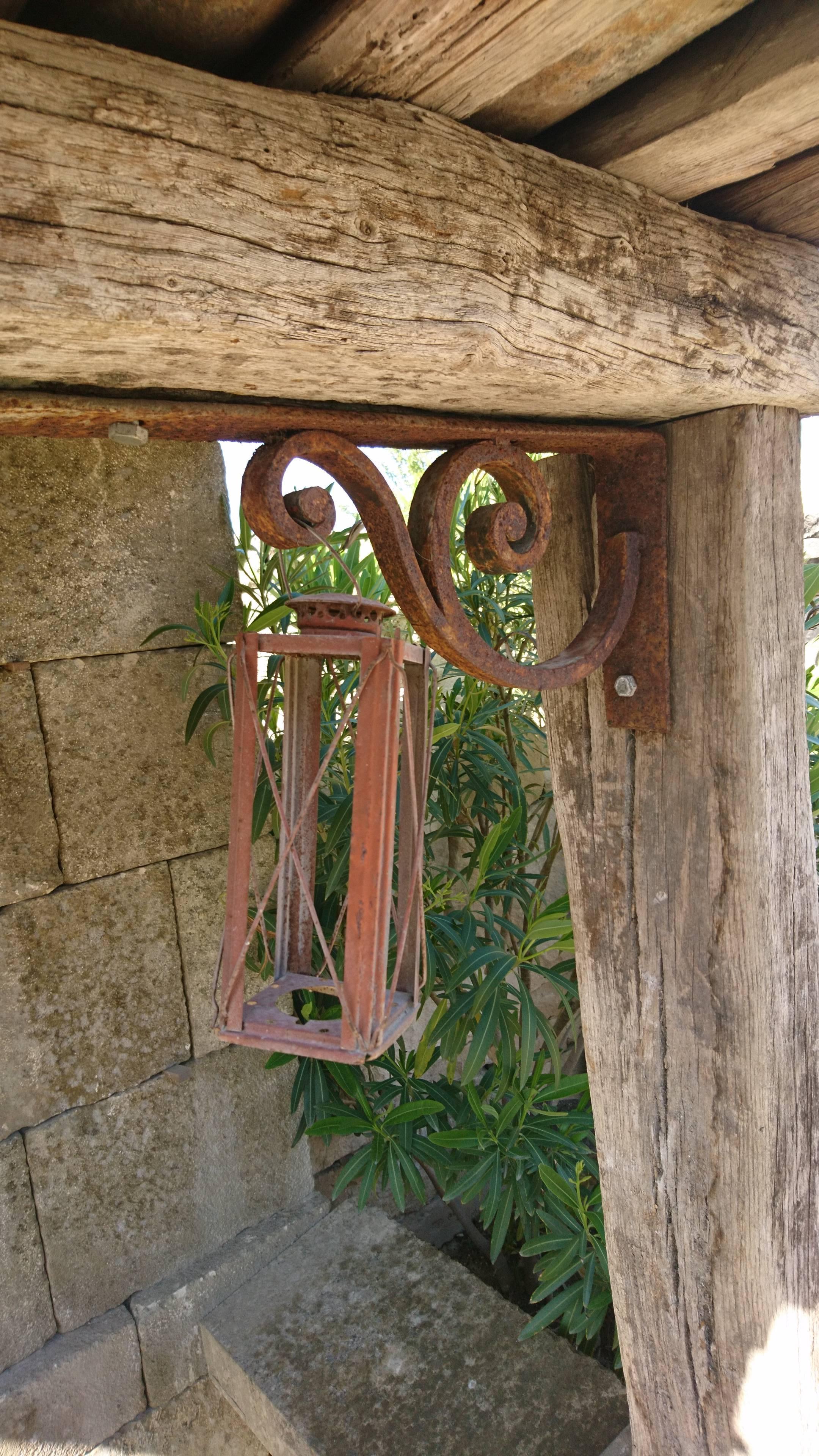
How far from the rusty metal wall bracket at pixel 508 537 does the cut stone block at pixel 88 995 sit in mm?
1023

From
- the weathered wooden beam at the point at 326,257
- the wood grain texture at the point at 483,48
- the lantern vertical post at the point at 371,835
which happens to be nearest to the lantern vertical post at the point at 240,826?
the lantern vertical post at the point at 371,835

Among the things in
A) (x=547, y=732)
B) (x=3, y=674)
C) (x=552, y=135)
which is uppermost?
(x=552, y=135)

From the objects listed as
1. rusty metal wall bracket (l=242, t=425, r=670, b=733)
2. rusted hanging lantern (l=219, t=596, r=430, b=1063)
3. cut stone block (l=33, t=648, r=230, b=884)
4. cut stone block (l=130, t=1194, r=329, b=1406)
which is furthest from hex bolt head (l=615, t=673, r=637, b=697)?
cut stone block (l=130, t=1194, r=329, b=1406)

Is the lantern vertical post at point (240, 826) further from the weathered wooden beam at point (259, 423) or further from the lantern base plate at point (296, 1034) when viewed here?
the weathered wooden beam at point (259, 423)

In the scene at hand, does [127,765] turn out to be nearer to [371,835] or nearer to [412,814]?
[412,814]

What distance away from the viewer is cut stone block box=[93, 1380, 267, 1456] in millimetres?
1757

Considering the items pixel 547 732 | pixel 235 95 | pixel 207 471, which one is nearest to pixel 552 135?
pixel 235 95

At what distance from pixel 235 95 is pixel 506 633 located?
166 cm

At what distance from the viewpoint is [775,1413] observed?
43.1 inches

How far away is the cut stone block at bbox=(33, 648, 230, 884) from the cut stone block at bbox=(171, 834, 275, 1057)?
1.5 inches

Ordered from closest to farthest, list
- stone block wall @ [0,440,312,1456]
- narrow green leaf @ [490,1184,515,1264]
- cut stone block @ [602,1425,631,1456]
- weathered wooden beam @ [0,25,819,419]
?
weathered wooden beam @ [0,25,819,419], cut stone block @ [602,1425,631,1456], stone block wall @ [0,440,312,1456], narrow green leaf @ [490,1184,515,1264]

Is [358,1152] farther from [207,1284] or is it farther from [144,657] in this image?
[144,657]

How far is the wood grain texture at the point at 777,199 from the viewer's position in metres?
0.90

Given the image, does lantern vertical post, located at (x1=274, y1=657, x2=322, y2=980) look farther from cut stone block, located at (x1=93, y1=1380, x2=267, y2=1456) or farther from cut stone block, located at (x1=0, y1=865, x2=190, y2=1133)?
cut stone block, located at (x1=93, y1=1380, x2=267, y2=1456)
